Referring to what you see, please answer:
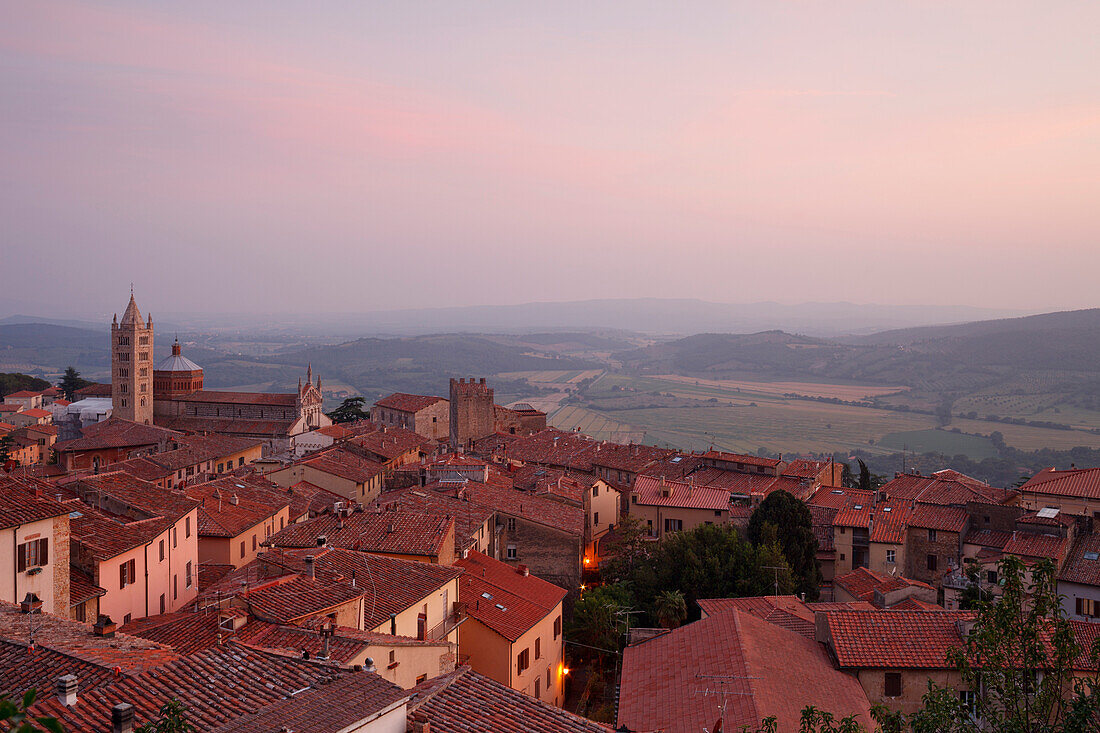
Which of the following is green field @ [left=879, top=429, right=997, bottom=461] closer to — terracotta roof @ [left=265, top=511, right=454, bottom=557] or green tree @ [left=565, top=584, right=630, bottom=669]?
green tree @ [left=565, top=584, right=630, bottom=669]

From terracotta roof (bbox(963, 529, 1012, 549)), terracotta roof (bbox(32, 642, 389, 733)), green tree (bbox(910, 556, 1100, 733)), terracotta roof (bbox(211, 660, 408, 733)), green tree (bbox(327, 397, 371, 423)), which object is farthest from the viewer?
green tree (bbox(327, 397, 371, 423))

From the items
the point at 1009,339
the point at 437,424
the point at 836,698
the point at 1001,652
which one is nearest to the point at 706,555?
the point at 836,698

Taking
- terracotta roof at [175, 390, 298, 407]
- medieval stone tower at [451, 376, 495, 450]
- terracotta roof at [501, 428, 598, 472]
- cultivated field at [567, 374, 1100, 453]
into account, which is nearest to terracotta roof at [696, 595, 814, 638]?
terracotta roof at [501, 428, 598, 472]

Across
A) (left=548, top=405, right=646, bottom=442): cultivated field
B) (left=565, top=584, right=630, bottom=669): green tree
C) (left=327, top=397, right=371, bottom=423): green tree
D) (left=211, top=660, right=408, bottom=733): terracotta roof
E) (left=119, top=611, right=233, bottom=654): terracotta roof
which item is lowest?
(left=548, top=405, right=646, bottom=442): cultivated field

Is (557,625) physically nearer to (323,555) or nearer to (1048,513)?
(323,555)

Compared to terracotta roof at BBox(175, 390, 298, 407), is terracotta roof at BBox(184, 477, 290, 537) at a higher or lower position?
higher

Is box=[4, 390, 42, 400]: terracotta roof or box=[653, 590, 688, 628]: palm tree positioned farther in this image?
box=[4, 390, 42, 400]: terracotta roof

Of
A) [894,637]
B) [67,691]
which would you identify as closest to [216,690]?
[67,691]
